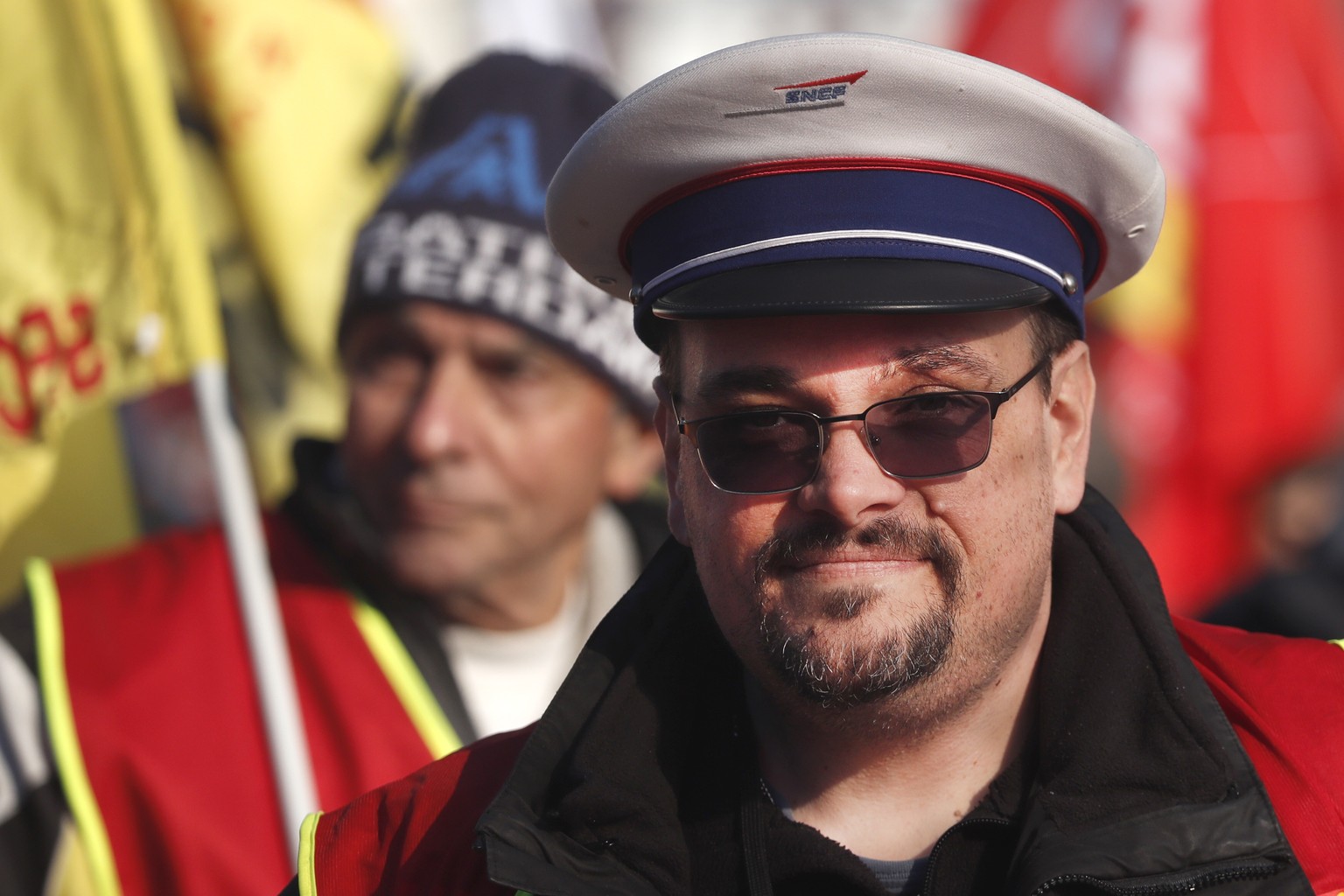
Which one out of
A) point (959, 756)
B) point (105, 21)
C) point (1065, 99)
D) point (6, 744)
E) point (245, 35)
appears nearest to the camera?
point (1065, 99)

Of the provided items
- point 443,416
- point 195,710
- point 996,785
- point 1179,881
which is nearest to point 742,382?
point 996,785

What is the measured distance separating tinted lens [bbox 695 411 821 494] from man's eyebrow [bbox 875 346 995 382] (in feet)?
0.37

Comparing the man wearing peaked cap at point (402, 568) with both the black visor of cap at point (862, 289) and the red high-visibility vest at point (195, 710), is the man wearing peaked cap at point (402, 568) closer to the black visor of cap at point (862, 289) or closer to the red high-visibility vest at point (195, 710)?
the red high-visibility vest at point (195, 710)

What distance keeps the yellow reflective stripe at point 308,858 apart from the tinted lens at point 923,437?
891 millimetres

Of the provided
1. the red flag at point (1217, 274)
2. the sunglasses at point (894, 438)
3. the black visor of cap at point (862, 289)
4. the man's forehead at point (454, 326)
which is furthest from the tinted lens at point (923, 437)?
the red flag at point (1217, 274)

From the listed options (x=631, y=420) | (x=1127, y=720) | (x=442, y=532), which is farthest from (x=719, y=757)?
(x=631, y=420)

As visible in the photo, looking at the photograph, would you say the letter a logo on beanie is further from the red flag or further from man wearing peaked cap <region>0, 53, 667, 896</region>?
the red flag

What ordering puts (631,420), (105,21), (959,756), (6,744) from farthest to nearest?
(631,420) < (105,21) < (6,744) < (959,756)

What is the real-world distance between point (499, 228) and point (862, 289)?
6.57 feet

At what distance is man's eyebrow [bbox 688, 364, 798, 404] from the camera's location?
1.86 meters

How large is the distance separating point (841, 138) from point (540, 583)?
2.19 metres

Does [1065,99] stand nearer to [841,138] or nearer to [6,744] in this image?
[841,138]

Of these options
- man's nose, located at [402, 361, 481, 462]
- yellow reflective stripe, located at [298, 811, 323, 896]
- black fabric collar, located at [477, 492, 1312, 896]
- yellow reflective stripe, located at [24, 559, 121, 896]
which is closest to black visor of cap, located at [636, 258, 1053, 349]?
black fabric collar, located at [477, 492, 1312, 896]

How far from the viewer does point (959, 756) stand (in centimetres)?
196
